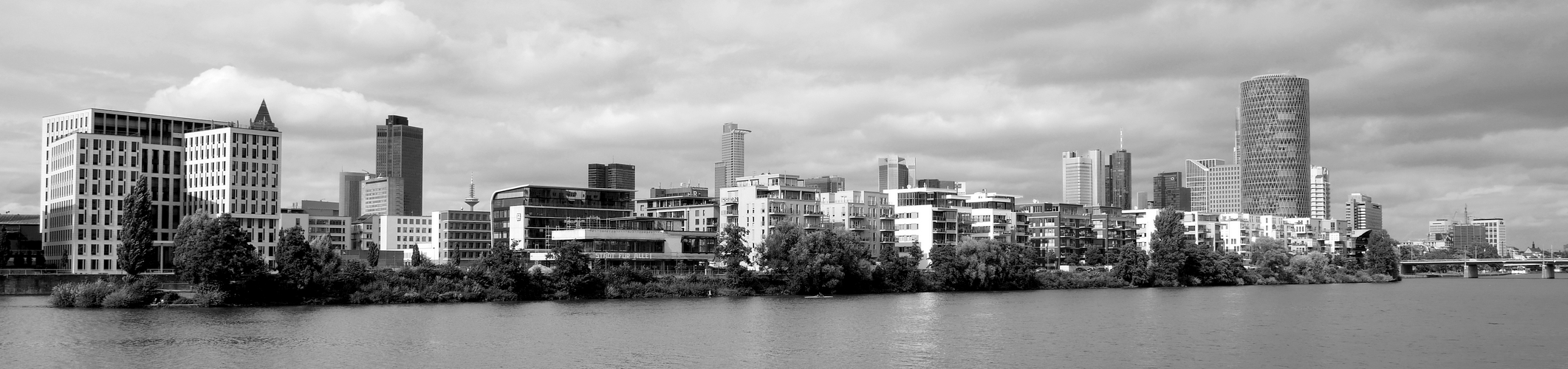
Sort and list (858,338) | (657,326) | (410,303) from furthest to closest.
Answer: (410,303) → (657,326) → (858,338)

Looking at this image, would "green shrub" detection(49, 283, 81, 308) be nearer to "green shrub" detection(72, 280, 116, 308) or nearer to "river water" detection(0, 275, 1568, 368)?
"green shrub" detection(72, 280, 116, 308)

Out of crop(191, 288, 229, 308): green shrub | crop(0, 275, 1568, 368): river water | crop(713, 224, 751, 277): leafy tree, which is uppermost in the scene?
crop(713, 224, 751, 277): leafy tree

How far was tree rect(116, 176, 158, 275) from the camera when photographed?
157875 mm

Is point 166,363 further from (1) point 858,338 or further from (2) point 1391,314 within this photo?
(2) point 1391,314

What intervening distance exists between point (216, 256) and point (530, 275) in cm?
3561

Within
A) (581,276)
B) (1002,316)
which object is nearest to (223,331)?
(581,276)

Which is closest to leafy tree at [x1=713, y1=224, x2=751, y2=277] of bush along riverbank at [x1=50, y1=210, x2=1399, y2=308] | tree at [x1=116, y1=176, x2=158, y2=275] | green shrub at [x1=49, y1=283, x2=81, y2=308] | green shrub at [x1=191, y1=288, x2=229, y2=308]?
bush along riverbank at [x1=50, y1=210, x2=1399, y2=308]

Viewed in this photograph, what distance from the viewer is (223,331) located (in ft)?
351

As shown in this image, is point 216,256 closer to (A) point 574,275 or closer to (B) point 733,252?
(A) point 574,275

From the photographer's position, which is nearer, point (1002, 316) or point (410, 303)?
point (1002, 316)

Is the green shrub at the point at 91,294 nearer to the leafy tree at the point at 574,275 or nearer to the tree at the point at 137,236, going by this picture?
the tree at the point at 137,236

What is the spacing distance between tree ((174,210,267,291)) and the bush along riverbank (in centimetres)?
13

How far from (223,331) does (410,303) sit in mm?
40825

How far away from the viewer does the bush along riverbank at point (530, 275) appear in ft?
459
